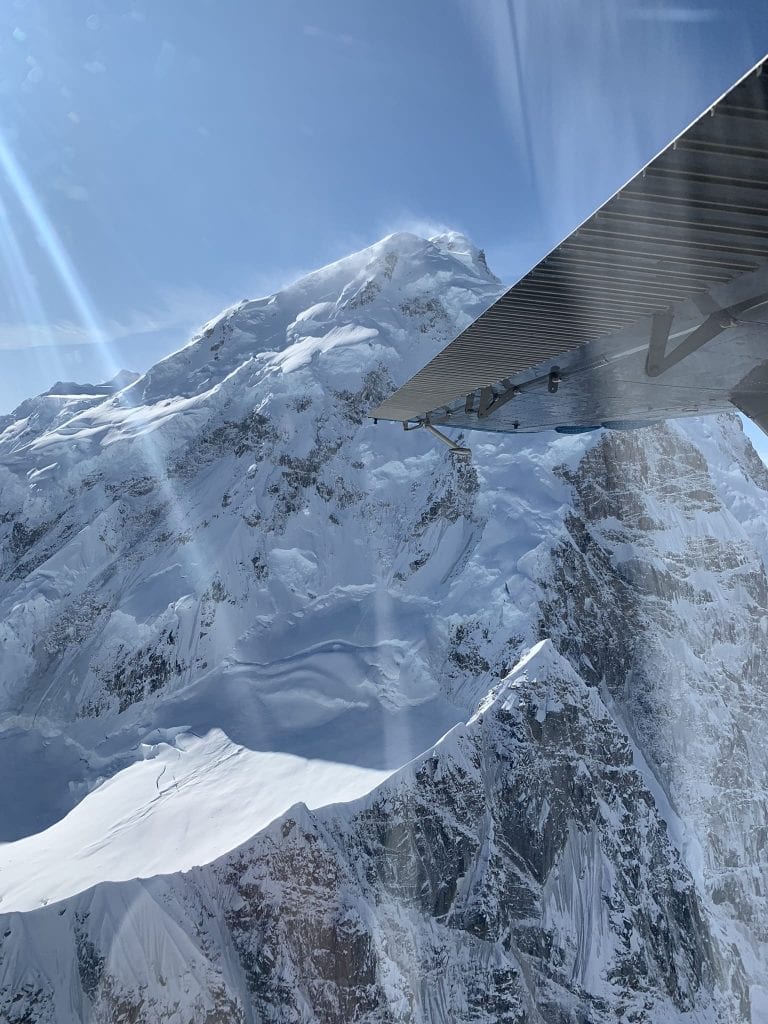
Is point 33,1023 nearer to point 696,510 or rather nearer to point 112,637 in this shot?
point 112,637

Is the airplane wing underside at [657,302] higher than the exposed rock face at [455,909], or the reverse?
the airplane wing underside at [657,302]

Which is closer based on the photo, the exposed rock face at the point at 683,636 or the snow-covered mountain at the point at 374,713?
the snow-covered mountain at the point at 374,713

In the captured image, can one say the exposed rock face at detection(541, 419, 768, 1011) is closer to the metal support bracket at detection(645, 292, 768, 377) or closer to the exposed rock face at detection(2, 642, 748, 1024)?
the exposed rock face at detection(2, 642, 748, 1024)

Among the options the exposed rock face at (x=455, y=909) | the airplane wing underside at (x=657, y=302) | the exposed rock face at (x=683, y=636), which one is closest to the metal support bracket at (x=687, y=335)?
the airplane wing underside at (x=657, y=302)

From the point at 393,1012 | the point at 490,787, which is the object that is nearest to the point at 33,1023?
the point at 393,1012

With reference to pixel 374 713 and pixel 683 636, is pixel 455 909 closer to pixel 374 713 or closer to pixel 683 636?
pixel 374 713

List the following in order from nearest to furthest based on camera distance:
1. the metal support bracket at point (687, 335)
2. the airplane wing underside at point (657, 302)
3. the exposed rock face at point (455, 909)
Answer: the airplane wing underside at point (657, 302) < the metal support bracket at point (687, 335) < the exposed rock face at point (455, 909)

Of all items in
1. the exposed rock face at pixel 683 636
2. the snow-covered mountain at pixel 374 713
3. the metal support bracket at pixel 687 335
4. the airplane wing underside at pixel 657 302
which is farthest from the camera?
the exposed rock face at pixel 683 636

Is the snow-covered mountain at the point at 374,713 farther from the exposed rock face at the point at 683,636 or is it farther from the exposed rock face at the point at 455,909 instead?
the exposed rock face at the point at 683,636
